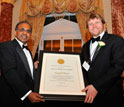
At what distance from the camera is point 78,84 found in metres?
2.09

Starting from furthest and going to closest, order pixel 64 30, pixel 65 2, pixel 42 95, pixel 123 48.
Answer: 1. pixel 64 30
2. pixel 65 2
3. pixel 123 48
4. pixel 42 95

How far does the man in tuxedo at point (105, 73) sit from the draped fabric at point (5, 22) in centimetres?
405

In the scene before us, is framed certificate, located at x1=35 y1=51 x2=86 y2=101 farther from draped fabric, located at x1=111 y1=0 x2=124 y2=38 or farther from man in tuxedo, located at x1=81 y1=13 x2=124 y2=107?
draped fabric, located at x1=111 y1=0 x2=124 y2=38

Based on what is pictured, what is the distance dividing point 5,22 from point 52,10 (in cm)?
180

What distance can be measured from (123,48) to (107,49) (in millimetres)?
212

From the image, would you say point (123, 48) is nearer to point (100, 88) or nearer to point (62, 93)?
point (100, 88)

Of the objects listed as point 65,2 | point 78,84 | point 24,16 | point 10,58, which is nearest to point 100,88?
point 78,84

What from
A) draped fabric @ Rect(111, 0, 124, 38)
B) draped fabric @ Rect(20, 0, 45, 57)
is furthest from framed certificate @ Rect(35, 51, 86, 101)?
draped fabric @ Rect(20, 0, 45, 57)

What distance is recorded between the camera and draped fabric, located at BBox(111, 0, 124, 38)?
183 inches

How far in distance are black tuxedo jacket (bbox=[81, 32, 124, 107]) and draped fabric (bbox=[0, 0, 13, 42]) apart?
4.20 meters

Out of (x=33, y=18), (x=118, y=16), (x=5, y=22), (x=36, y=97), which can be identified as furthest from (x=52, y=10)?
(x=36, y=97)

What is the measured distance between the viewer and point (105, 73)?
2.03 metres

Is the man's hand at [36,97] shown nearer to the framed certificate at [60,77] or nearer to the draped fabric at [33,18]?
the framed certificate at [60,77]

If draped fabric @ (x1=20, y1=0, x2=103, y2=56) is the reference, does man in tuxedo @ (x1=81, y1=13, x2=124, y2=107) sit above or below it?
below
